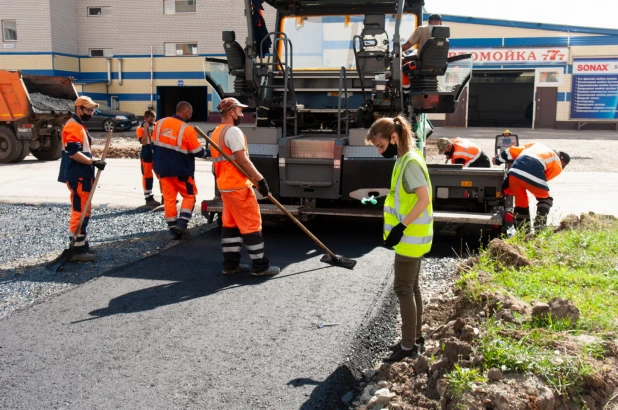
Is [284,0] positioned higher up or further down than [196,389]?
higher up

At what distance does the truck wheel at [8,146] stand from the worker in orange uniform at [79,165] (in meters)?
10.4

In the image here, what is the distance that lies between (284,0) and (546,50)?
22817 mm

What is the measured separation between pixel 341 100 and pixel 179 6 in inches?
1011

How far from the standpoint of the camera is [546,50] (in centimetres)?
2781

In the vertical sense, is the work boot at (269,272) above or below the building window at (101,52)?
below

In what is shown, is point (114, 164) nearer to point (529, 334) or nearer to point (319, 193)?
point (319, 193)

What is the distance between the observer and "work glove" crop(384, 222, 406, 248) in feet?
12.6

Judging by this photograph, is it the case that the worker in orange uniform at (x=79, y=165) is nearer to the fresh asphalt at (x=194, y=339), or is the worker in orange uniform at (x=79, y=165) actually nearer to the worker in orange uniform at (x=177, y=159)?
the fresh asphalt at (x=194, y=339)

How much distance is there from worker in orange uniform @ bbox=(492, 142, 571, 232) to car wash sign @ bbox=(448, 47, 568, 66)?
2173 cm

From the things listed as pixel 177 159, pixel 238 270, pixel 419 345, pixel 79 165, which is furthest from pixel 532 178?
pixel 79 165

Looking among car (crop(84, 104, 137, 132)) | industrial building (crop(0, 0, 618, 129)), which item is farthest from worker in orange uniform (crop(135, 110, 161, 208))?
industrial building (crop(0, 0, 618, 129))

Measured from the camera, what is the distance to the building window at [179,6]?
31078 millimetres

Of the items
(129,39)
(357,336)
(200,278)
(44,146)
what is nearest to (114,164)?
(44,146)

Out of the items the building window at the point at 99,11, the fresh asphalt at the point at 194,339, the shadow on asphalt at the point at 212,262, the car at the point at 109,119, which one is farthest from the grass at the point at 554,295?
the building window at the point at 99,11
